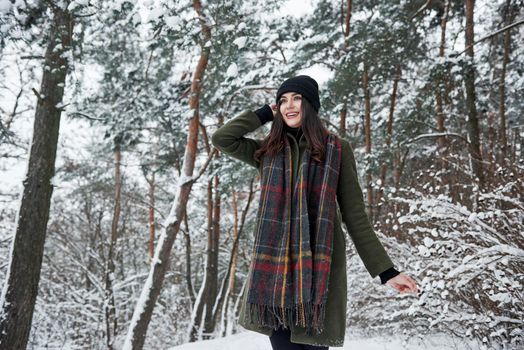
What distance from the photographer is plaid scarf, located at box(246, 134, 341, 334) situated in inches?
59.7

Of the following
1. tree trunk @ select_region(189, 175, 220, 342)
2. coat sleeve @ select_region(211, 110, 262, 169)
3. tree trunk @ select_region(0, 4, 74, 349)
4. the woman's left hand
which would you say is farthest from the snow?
tree trunk @ select_region(189, 175, 220, 342)

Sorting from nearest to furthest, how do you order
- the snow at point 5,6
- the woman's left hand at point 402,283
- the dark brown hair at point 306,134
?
1. the woman's left hand at point 402,283
2. the dark brown hair at point 306,134
3. the snow at point 5,6

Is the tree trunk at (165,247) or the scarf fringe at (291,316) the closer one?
the scarf fringe at (291,316)

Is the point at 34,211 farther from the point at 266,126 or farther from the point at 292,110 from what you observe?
the point at 266,126

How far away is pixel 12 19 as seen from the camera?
9.81 ft

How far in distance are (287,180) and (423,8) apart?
611 cm

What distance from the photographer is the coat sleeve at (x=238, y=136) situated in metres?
1.91

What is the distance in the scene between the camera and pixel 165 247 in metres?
5.82

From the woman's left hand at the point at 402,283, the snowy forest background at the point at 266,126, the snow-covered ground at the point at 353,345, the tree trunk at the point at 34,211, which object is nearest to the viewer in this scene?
the woman's left hand at the point at 402,283

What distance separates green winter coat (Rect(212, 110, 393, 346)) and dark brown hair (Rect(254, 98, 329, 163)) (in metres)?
0.05

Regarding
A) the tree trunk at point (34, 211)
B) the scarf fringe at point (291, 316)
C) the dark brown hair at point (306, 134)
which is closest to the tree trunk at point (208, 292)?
the tree trunk at point (34, 211)

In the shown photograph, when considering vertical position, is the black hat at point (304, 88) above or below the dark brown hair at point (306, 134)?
above

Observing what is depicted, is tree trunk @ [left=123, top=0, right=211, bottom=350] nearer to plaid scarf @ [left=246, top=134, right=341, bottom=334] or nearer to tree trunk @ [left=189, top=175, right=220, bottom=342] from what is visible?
tree trunk @ [left=189, top=175, right=220, bottom=342]

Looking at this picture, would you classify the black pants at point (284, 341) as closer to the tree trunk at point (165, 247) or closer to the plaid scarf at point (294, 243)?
the plaid scarf at point (294, 243)
